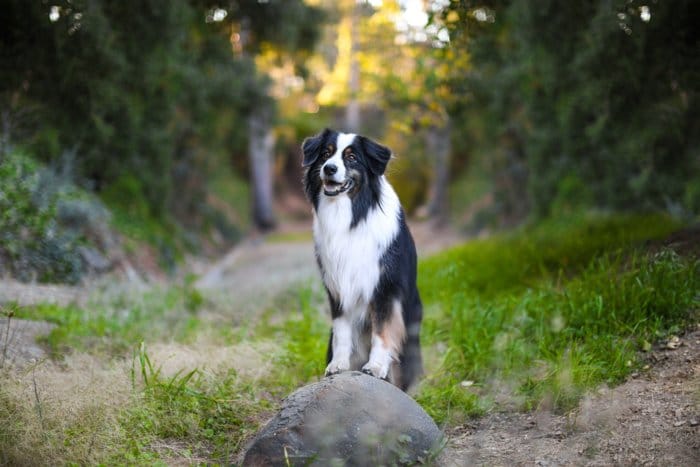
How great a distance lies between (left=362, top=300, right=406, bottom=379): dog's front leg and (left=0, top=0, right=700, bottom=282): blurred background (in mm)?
1581

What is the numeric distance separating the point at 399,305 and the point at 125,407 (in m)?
1.96

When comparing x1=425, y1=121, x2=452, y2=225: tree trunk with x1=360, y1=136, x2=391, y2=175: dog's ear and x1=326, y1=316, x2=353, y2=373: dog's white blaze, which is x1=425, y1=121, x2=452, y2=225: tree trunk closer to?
x1=360, y1=136, x2=391, y2=175: dog's ear

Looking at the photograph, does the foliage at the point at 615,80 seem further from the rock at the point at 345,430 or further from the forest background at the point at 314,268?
the rock at the point at 345,430

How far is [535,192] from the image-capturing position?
44.2 feet

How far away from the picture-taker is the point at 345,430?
386 centimetres

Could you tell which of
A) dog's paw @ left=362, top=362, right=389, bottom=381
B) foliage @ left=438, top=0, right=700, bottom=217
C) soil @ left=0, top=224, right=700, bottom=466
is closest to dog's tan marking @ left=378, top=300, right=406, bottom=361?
dog's paw @ left=362, top=362, right=389, bottom=381

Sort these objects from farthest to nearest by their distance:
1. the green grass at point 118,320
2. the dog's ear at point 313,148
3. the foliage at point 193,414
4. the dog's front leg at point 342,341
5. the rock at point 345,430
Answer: the green grass at point 118,320 < the dog's ear at point 313,148 < the dog's front leg at point 342,341 < the foliage at point 193,414 < the rock at point 345,430

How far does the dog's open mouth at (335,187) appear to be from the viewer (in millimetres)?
4594

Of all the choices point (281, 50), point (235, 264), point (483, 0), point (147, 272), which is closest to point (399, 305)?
point (483, 0)

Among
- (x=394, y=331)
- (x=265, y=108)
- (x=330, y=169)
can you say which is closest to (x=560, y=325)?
(x=394, y=331)

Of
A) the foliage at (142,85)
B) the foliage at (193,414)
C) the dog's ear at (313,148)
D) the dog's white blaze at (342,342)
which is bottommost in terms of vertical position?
the foliage at (193,414)

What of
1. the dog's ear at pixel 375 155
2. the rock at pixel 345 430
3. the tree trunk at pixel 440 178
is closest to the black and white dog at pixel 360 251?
the dog's ear at pixel 375 155

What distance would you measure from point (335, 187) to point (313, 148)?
421 millimetres

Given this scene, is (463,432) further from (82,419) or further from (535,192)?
(535,192)
